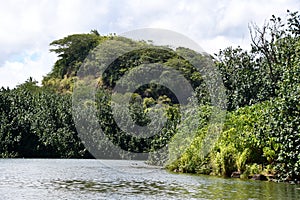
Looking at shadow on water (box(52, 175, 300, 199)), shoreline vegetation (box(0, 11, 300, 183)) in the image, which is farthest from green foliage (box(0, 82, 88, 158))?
shadow on water (box(52, 175, 300, 199))

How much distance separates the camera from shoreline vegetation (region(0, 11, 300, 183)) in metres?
22.6

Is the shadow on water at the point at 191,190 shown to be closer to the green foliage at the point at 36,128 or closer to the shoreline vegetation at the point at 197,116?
the shoreline vegetation at the point at 197,116

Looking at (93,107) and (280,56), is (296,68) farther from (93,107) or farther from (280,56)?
(93,107)

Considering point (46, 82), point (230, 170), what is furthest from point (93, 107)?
point (230, 170)

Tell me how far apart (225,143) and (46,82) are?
6206 cm

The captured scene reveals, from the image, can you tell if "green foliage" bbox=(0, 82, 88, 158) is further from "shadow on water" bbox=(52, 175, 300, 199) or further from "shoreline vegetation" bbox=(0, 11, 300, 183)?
"shadow on water" bbox=(52, 175, 300, 199)

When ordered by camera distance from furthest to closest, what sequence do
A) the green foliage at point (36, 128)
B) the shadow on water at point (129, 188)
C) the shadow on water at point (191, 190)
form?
the green foliage at point (36, 128) → the shadow on water at point (129, 188) → the shadow on water at point (191, 190)

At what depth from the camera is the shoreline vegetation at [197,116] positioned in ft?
74.2

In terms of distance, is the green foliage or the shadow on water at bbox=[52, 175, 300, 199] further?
the green foliage

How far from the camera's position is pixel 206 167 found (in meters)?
28.7

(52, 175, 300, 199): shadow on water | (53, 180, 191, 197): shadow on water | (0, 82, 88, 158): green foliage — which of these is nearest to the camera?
(52, 175, 300, 199): shadow on water

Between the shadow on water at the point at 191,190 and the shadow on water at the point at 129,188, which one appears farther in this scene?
the shadow on water at the point at 129,188

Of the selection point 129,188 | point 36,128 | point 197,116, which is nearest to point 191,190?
point 129,188

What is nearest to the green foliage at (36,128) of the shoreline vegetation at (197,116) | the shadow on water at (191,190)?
the shoreline vegetation at (197,116)
